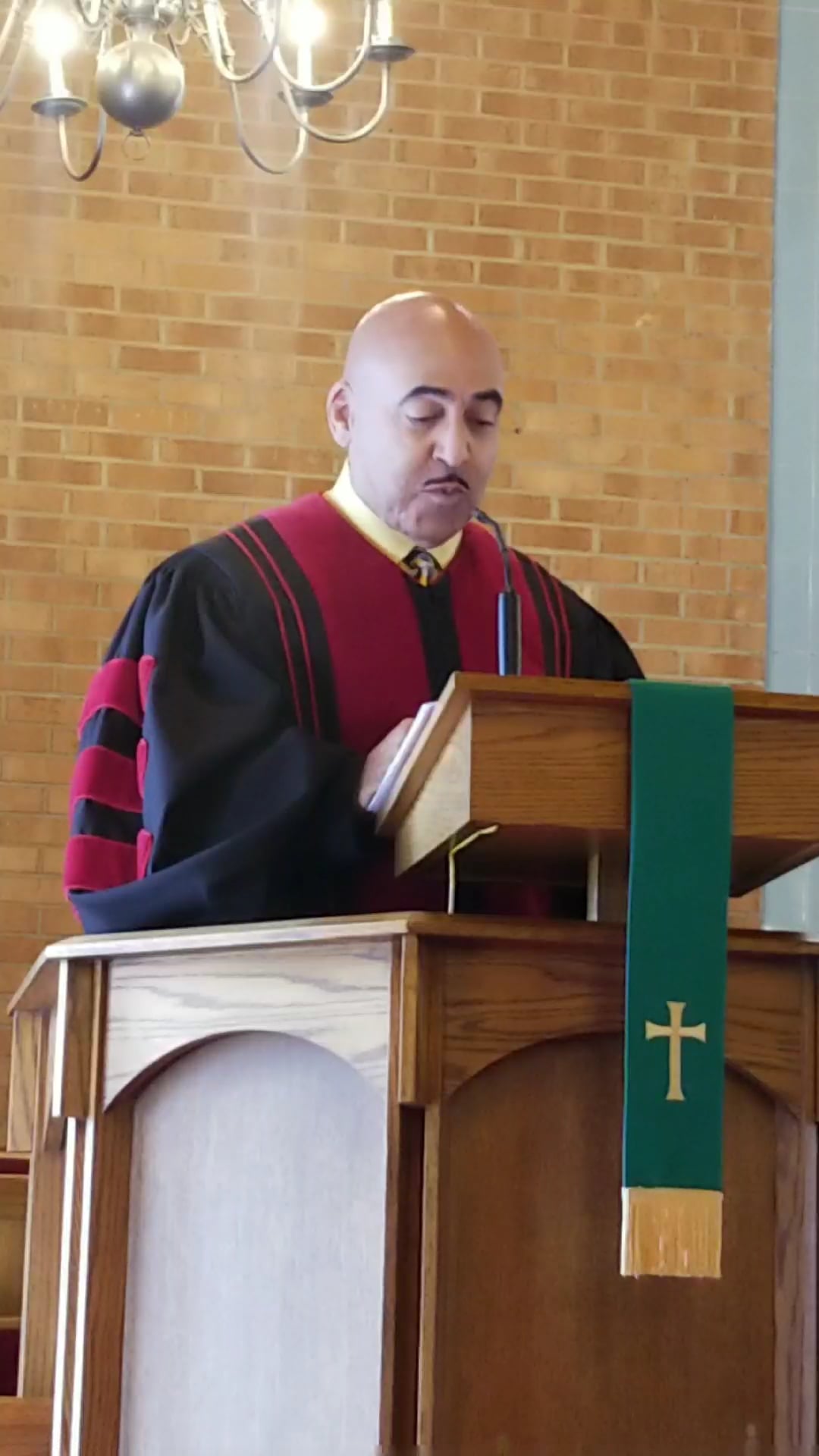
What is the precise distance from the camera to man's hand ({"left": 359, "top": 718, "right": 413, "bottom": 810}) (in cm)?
269

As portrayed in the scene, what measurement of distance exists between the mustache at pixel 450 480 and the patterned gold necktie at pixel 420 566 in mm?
188

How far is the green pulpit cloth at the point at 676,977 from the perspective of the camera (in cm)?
212

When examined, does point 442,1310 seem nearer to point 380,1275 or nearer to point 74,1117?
point 380,1275

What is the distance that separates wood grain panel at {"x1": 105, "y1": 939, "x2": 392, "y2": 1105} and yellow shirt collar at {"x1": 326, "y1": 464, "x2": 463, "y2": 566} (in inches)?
39.9

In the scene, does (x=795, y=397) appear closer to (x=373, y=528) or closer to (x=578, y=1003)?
(x=373, y=528)

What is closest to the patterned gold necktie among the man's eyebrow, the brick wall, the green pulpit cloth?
the man's eyebrow

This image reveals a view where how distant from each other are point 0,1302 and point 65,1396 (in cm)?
214

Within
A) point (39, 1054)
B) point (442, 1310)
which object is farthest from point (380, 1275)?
point (39, 1054)

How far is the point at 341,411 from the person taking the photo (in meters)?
3.41

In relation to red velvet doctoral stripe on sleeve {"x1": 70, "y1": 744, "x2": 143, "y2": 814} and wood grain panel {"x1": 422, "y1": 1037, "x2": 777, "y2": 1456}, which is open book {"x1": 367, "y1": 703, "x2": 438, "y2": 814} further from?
red velvet doctoral stripe on sleeve {"x1": 70, "y1": 744, "x2": 143, "y2": 814}

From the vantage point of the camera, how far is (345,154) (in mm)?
6223

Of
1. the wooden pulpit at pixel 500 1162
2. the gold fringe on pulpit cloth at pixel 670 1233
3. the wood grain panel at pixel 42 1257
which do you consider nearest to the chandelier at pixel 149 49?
the wood grain panel at pixel 42 1257

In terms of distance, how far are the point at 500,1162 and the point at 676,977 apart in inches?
9.9

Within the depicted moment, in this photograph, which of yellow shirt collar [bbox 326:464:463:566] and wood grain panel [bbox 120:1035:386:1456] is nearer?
wood grain panel [bbox 120:1035:386:1456]
